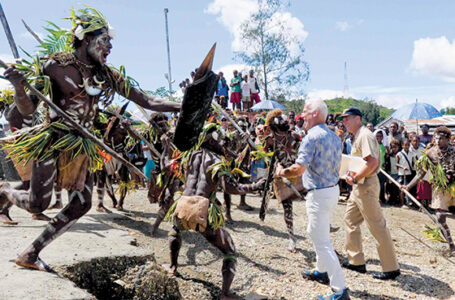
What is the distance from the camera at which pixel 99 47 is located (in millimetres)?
3299

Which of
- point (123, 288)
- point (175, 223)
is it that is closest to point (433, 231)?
point (175, 223)

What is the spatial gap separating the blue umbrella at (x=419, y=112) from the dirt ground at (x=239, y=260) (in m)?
6.20

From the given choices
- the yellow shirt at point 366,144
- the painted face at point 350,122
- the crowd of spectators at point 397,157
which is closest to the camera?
the yellow shirt at point 366,144

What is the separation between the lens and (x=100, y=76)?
3354mm

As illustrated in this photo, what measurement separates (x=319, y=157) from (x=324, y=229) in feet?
2.35

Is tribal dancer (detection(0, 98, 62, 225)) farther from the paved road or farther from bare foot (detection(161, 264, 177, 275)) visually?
bare foot (detection(161, 264, 177, 275))

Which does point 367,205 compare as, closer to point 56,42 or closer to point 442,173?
point 442,173

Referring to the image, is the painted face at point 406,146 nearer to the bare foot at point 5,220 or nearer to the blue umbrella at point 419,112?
the blue umbrella at point 419,112

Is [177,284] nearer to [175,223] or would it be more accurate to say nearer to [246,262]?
[175,223]

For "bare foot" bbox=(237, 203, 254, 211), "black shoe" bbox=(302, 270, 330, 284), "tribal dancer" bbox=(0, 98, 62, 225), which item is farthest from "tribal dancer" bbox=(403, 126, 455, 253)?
"tribal dancer" bbox=(0, 98, 62, 225)

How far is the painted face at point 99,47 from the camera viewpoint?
3287 mm

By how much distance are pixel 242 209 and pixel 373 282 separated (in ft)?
12.2

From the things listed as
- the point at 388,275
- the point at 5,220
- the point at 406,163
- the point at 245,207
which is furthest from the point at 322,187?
the point at 406,163

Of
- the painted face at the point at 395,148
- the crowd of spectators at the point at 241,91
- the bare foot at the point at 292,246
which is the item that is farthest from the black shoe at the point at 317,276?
the crowd of spectators at the point at 241,91
